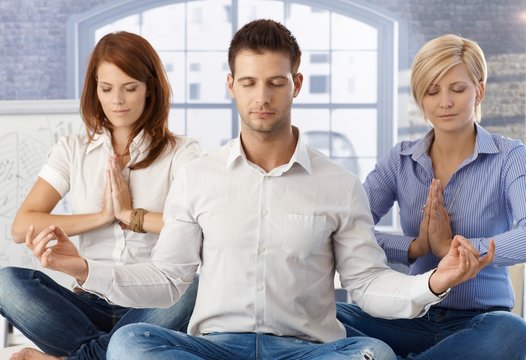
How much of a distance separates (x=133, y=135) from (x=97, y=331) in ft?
1.91

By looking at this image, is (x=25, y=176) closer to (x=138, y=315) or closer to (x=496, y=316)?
(x=138, y=315)

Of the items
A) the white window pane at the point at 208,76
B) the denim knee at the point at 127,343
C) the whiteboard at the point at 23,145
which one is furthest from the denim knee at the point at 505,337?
the white window pane at the point at 208,76

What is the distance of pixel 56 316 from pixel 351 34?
4.13 meters

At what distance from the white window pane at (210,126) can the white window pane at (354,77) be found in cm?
77

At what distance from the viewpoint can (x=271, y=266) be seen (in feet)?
6.93

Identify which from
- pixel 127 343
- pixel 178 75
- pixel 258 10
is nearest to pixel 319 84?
pixel 258 10

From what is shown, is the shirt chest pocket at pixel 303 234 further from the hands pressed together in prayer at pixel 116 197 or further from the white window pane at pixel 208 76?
the white window pane at pixel 208 76

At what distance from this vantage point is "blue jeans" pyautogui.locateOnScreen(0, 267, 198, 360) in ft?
8.12

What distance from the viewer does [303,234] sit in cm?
212

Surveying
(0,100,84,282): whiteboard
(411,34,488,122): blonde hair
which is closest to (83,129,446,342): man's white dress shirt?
(411,34,488,122): blonde hair

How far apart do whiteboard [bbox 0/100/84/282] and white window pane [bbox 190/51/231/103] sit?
2462 mm

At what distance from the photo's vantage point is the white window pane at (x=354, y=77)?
6.13m

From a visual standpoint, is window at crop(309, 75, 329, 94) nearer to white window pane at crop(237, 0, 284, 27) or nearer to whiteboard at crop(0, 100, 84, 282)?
white window pane at crop(237, 0, 284, 27)

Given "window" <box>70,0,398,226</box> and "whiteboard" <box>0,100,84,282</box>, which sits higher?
"window" <box>70,0,398,226</box>
